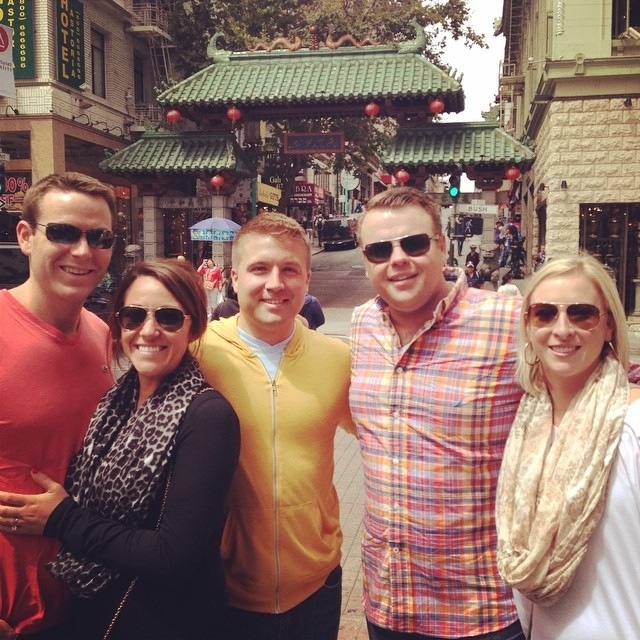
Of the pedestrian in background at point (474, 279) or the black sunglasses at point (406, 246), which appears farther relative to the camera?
the pedestrian in background at point (474, 279)

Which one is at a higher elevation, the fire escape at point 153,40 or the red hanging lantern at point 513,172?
the fire escape at point 153,40

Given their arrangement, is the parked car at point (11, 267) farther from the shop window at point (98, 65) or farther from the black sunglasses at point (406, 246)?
the shop window at point (98, 65)

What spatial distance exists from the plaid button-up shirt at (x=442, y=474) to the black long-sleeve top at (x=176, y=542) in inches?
23.8

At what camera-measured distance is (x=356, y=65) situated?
59.7 ft

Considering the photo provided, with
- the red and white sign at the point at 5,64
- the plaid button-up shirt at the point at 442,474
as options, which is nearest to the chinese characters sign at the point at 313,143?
the red and white sign at the point at 5,64

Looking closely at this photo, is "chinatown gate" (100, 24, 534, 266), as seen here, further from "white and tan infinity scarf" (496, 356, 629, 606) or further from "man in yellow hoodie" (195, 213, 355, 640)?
"white and tan infinity scarf" (496, 356, 629, 606)

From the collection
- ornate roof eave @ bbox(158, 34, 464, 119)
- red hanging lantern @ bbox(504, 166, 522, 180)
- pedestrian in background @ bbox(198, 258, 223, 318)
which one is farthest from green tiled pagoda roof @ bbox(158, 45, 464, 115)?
pedestrian in background @ bbox(198, 258, 223, 318)

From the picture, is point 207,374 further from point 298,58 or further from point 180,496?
point 298,58

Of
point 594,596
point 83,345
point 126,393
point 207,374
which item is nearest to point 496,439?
point 594,596

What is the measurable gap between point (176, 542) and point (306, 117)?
1848cm

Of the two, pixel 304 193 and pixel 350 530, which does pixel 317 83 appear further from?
pixel 304 193

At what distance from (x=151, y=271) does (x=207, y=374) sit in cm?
45

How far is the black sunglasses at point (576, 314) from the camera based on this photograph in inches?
81.0

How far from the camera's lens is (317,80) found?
702 inches
